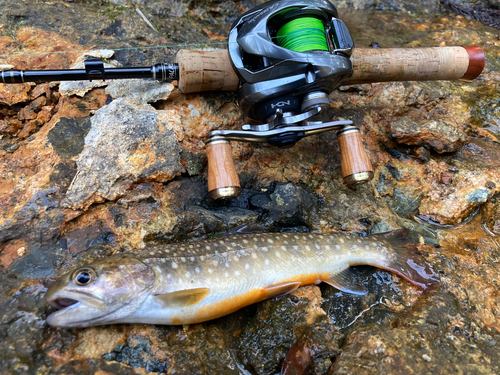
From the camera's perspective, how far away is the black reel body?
2951 mm

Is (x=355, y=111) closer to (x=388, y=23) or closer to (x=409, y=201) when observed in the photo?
(x=409, y=201)

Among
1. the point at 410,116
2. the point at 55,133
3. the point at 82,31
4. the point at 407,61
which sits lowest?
the point at 410,116

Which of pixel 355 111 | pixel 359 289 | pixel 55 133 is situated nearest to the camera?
pixel 359 289

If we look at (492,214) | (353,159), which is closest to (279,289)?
(353,159)

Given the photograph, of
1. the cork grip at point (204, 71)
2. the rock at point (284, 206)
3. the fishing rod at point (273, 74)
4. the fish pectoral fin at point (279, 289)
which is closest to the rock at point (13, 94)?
the fishing rod at point (273, 74)

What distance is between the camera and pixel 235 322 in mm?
2771

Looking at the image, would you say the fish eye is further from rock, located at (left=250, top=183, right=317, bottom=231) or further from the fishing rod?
rock, located at (left=250, top=183, right=317, bottom=231)

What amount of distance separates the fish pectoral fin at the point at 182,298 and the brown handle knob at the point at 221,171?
84cm

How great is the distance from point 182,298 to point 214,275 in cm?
28

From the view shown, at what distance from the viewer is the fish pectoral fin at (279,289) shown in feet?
9.09

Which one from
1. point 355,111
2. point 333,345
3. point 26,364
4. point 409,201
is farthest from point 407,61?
point 26,364

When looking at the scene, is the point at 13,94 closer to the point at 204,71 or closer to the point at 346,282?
the point at 204,71

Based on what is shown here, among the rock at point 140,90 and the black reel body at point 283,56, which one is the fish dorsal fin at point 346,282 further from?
the rock at point 140,90

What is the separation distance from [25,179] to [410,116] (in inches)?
163
